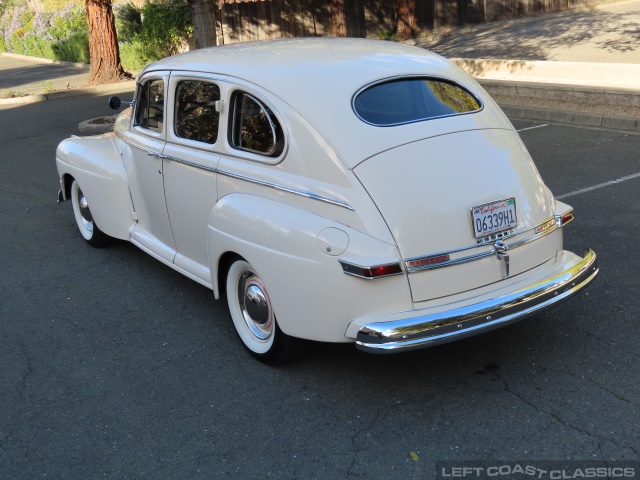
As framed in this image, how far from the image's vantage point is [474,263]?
4.10 meters

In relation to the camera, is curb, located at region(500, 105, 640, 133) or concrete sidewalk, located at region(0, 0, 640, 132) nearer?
curb, located at region(500, 105, 640, 133)

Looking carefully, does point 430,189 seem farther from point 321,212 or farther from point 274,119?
point 274,119

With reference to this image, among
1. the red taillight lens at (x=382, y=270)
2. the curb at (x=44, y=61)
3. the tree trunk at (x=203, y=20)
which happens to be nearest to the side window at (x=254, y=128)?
the red taillight lens at (x=382, y=270)

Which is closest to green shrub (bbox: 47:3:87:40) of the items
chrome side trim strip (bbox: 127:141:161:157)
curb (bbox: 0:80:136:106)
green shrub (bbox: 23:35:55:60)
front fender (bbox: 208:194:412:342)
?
green shrub (bbox: 23:35:55:60)

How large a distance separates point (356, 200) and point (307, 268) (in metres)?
0.44

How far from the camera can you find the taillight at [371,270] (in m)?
3.86

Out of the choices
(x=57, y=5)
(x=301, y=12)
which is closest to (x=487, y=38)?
(x=301, y=12)

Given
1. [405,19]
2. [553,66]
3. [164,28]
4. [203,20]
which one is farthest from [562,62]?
[164,28]

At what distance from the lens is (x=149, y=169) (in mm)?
5688

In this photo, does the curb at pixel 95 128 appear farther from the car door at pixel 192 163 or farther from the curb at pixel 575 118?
the car door at pixel 192 163

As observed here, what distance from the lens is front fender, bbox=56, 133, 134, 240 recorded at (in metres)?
6.20

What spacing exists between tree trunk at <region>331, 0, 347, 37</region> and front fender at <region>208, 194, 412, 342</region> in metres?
20.3

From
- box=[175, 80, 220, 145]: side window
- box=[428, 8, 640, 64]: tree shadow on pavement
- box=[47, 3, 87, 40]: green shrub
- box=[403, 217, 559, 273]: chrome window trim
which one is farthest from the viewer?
box=[47, 3, 87, 40]: green shrub

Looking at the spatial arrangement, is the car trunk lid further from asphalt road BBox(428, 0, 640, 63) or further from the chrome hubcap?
asphalt road BBox(428, 0, 640, 63)
